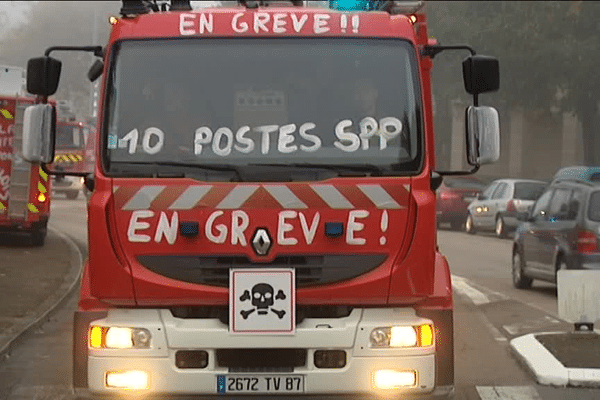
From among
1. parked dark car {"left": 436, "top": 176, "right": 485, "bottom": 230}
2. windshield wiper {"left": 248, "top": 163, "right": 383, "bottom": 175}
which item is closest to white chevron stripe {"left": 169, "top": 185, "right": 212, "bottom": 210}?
windshield wiper {"left": 248, "top": 163, "right": 383, "bottom": 175}

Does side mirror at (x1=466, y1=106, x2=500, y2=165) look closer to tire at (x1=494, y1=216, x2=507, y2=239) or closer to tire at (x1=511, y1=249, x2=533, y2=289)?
tire at (x1=511, y1=249, x2=533, y2=289)

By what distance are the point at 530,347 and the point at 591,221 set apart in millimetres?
5752

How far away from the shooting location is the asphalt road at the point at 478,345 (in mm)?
11797

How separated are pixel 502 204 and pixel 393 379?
2766cm

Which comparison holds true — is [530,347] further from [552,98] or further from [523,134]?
[523,134]

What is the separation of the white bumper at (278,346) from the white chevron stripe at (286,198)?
70 centimetres

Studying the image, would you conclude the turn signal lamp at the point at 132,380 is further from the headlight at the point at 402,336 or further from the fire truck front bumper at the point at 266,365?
the headlight at the point at 402,336

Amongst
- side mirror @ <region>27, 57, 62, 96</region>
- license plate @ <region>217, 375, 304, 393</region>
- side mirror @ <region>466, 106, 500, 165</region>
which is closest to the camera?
license plate @ <region>217, 375, 304, 393</region>

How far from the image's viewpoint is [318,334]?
8.69 meters

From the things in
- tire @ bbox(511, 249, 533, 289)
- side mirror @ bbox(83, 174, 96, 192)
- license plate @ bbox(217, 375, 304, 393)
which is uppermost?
side mirror @ bbox(83, 174, 96, 192)

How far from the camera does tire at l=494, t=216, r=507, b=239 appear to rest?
3597cm

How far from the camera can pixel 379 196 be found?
29.1 feet

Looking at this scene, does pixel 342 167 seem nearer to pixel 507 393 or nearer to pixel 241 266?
pixel 241 266

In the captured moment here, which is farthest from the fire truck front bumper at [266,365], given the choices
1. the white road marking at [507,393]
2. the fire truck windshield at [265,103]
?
the white road marking at [507,393]
